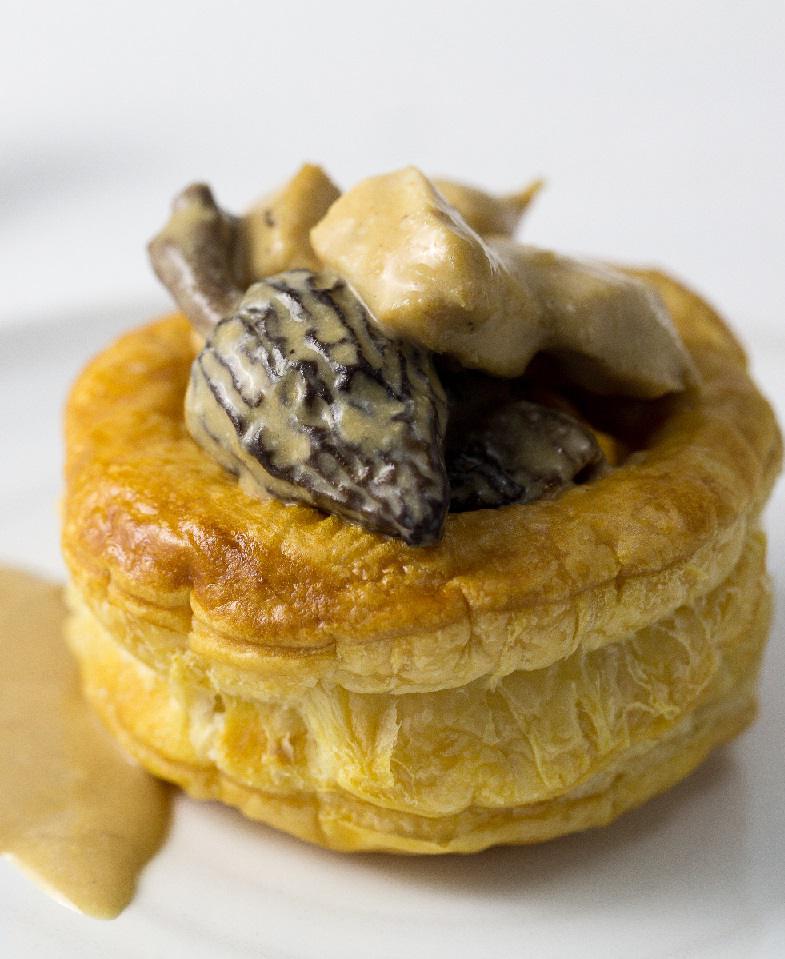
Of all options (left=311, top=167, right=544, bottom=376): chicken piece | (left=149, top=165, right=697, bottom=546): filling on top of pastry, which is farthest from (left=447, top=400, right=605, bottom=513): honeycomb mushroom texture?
(left=311, top=167, right=544, bottom=376): chicken piece

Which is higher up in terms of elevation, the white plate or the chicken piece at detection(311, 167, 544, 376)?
the chicken piece at detection(311, 167, 544, 376)

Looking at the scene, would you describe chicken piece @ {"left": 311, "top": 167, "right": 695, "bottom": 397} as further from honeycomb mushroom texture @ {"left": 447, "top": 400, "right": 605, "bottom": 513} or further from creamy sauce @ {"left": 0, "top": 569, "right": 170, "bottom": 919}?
creamy sauce @ {"left": 0, "top": 569, "right": 170, "bottom": 919}

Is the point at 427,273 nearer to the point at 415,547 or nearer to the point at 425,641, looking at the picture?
the point at 415,547

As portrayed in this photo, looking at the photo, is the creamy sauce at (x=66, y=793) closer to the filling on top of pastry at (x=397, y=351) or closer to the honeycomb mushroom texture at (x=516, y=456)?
the filling on top of pastry at (x=397, y=351)

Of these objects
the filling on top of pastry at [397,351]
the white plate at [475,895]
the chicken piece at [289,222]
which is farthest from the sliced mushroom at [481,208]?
the white plate at [475,895]

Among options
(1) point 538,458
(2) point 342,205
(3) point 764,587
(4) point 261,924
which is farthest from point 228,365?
(3) point 764,587

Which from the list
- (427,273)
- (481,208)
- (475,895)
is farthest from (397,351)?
(475,895)
